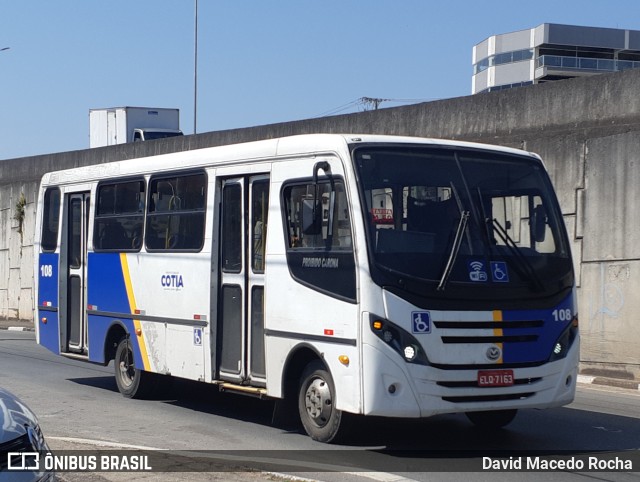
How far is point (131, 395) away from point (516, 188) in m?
5.98

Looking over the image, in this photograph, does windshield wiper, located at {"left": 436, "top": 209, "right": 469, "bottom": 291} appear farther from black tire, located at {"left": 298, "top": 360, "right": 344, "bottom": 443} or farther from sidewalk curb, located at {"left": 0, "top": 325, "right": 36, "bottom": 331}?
sidewalk curb, located at {"left": 0, "top": 325, "right": 36, "bottom": 331}

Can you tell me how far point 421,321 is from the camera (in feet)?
28.3

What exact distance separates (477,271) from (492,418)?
2.07 metres

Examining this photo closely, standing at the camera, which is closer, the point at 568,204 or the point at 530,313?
the point at 530,313

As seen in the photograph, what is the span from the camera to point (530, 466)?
8.45m

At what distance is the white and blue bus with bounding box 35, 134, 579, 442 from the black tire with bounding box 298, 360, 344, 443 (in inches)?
0.8

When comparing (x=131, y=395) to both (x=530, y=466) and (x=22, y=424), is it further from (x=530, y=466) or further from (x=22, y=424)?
(x=22, y=424)

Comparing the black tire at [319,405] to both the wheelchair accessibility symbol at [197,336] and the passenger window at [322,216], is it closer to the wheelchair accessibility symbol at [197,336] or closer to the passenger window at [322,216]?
the passenger window at [322,216]

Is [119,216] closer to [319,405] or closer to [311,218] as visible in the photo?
[311,218]

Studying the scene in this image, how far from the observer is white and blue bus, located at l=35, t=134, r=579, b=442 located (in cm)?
866

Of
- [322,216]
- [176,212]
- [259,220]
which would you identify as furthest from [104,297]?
[322,216]

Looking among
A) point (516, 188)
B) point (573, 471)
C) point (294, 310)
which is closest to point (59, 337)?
point (294, 310)

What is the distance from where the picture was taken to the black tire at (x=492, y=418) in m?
10.2

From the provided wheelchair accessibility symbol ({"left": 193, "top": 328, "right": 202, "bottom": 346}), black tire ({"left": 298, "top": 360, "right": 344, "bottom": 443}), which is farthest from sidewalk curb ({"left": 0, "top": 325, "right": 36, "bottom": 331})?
black tire ({"left": 298, "top": 360, "right": 344, "bottom": 443})
